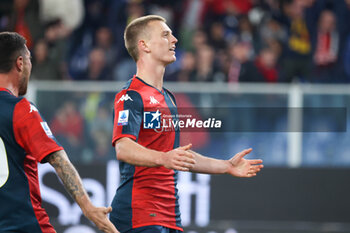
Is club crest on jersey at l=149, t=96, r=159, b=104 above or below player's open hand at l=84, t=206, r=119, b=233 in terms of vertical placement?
above

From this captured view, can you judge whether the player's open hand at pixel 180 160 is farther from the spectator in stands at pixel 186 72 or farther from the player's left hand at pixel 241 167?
the spectator in stands at pixel 186 72

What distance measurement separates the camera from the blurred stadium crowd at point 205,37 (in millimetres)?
9922

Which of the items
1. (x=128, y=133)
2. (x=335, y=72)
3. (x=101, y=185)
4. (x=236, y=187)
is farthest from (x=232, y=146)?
(x=128, y=133)

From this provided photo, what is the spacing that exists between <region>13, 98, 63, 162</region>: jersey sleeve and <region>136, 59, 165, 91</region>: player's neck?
1.19 m

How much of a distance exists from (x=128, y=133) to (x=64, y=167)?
2.02 ft

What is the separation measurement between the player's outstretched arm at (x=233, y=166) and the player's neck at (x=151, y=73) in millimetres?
588

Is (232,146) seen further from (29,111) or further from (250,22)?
(29,111)

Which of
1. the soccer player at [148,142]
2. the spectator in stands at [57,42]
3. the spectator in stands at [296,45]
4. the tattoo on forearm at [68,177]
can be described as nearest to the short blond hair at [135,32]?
the soccer player at [148,142]

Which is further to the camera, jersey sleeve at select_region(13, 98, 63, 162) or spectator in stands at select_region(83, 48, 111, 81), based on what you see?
spectator in stands at select_region(83, 48, 111, 81)

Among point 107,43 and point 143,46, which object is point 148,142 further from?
point 107,43

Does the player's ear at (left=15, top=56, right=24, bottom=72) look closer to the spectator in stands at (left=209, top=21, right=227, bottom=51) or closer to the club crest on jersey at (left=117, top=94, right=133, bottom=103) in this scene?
the club crest on jersey at (left=117, top=94, right=133, bottom=103)

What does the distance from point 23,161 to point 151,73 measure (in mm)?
1325

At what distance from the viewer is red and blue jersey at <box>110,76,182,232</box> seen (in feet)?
15.0

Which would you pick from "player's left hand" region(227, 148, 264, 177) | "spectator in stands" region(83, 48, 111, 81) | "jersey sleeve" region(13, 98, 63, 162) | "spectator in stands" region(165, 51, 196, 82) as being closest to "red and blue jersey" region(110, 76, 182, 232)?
"player's left hand" region(227, 148, 264, 177)
